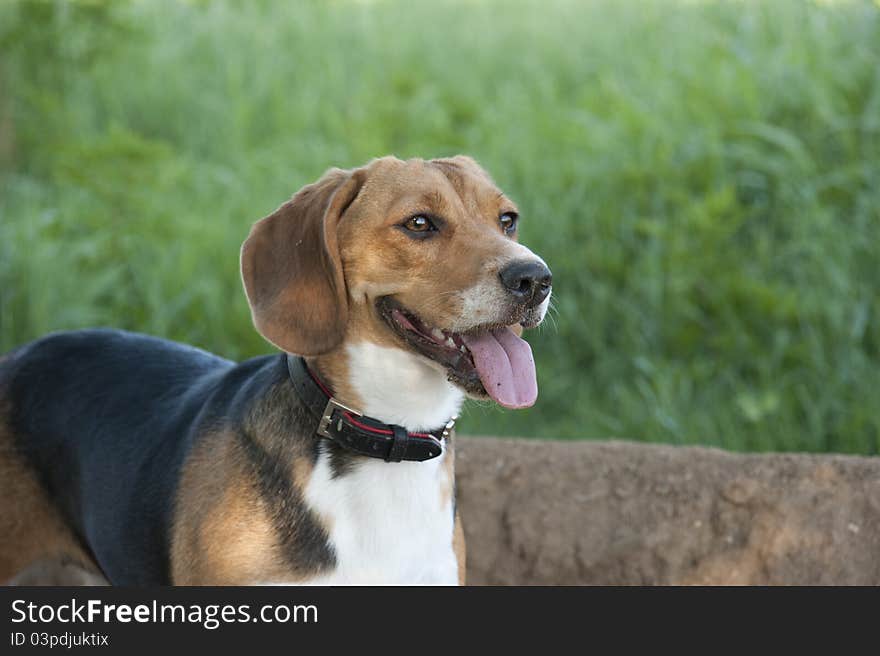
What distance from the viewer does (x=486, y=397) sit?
3.06 metres

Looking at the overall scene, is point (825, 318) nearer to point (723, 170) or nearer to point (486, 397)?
point (723, 170)

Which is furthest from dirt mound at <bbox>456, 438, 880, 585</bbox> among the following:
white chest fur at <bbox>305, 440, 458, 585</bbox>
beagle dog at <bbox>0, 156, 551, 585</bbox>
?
white chest fur at <bbox>305, 440, 458, 585</bbox>

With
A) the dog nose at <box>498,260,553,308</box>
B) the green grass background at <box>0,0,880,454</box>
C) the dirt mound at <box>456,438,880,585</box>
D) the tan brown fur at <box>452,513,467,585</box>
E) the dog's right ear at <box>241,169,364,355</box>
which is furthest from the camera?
the green grass background at <box>0,0,880,454</box>

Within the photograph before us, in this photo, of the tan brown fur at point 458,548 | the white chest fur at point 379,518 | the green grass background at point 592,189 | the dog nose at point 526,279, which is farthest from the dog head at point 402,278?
the green grass background at point 592,189

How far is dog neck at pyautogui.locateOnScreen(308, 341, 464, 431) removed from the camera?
3.13 meters

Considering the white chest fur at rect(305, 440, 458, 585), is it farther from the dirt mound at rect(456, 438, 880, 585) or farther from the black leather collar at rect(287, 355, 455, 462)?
the dirt mound at rect(456, 438, 880, 585)

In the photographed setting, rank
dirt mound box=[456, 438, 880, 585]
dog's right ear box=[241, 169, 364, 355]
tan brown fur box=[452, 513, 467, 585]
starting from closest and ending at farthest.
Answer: dog's right ear box=[241, 169, 364, 355] < tan brown fur box=[452, 513, 467, 585] < dirt mound box=[456, 438, 880, 585]

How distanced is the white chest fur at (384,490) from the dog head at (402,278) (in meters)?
0.09

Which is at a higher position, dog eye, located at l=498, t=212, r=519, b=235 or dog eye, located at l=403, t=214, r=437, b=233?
dog eye, located at l=403, t=214, r=437, b=233

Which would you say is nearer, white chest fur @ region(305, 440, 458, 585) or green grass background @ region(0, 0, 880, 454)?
white chest fur @ region(305, 440, 458, 585)

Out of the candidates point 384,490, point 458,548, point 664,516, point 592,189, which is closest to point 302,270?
point 384,490

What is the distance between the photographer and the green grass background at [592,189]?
20.9 feet

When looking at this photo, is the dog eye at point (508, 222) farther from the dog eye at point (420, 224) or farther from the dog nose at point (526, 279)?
the dog nose at point (526, 279)
